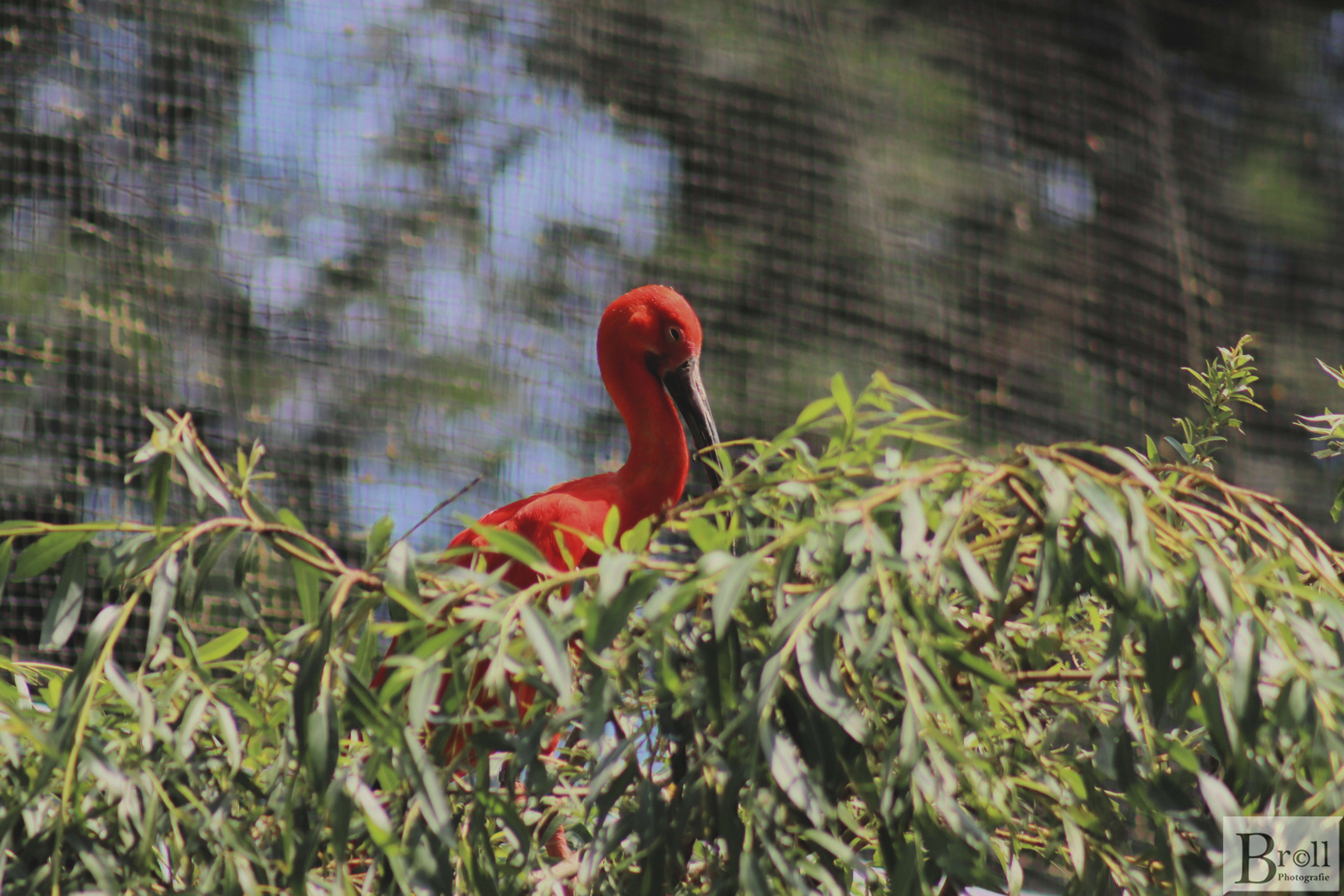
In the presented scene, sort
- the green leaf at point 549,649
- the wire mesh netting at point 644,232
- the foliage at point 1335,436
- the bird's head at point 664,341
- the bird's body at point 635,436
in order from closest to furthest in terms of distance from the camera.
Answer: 1. the green leaf at point 549,649
2. the foliage at point 1335,436
3. the bird's body at point 635,436
4. the bird's head at point 664,341
5. the wire mesh netting at point 644,232

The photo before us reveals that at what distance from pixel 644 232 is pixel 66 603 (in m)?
3.32

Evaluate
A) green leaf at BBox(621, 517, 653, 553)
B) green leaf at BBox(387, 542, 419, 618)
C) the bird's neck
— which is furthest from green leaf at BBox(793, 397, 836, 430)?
the bird's neck

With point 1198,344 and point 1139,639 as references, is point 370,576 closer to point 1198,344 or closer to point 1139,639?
point 1139,639

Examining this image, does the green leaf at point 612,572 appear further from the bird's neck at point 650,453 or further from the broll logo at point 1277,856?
the bird's neck at point 650,453

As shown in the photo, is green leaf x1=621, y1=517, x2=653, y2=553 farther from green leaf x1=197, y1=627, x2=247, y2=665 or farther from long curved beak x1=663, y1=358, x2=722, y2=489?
long curved beak x1=663, y1=358, x2=722, y2=489

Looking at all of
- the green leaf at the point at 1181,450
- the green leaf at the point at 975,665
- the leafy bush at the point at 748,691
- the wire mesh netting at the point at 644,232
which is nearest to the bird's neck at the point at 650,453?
the green leaf at the point at 1181,450

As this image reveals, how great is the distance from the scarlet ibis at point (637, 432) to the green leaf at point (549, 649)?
723mm

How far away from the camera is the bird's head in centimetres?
179

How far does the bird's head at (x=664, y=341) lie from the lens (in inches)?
70.4

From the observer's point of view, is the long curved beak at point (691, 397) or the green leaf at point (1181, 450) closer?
the green leaf at point (1181, 450)

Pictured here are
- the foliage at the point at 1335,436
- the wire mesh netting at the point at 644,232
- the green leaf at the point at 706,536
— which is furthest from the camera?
the wire mesh netting at the point at 644,232

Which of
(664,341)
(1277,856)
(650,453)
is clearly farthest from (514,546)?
(664,341)

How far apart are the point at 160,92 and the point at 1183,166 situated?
10.3 feet

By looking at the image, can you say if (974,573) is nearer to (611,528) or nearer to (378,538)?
(611,528)
